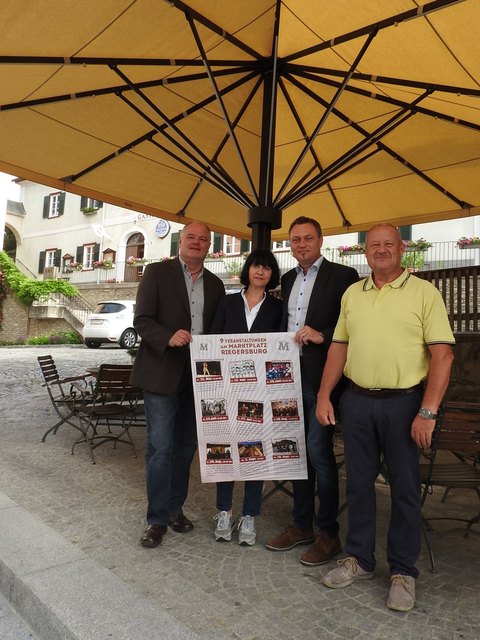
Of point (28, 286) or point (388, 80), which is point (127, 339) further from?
point (388, 80)

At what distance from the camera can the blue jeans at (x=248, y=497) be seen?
10.7 ft

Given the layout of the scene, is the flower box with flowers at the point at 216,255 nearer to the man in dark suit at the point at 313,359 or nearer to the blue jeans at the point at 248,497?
the man in dark suit at the point at 313,359

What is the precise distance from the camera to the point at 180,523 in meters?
3.43

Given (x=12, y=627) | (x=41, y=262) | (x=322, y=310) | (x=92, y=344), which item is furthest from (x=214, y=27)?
(x=41, y=262)

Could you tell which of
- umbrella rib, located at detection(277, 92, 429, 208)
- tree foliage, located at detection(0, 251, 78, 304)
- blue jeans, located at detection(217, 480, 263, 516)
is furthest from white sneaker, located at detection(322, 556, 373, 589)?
tree foliage, located at detection(0, 251, 78, 304)

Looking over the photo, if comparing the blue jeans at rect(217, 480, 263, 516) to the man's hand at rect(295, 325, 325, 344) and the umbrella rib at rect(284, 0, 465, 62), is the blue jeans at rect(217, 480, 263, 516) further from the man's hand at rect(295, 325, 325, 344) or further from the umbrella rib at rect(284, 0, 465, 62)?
the umbrella rib at rect(284, 0, 465, 62)

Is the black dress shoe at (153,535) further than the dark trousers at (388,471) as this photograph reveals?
Yes

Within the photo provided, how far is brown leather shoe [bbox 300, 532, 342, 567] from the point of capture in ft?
9.61

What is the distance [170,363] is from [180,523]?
110 cm

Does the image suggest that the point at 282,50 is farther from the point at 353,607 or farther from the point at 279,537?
the point at 353,607

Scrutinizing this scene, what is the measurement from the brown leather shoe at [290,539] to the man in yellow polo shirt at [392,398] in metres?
0.43

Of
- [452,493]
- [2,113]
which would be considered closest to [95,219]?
[2,113]

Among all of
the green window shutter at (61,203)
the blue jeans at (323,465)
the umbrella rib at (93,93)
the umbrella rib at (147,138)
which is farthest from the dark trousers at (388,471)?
the green window shutter at (61,203)

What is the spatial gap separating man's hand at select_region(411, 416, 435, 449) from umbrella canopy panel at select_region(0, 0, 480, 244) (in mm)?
2556
